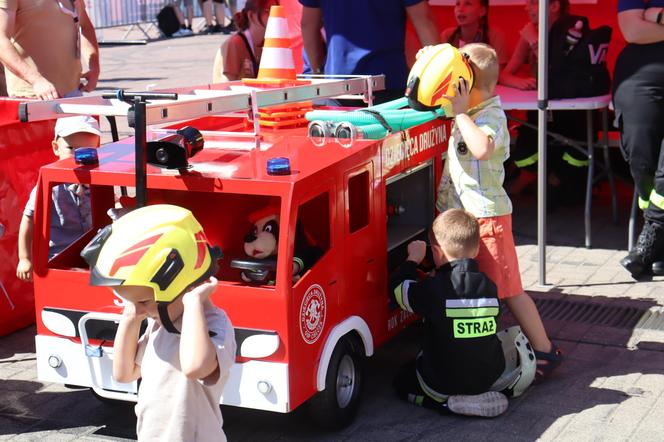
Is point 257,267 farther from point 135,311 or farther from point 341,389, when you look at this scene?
point 135,311

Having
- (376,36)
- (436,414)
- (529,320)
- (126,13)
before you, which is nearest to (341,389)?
(436,414)

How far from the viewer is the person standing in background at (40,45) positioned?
21.1ft

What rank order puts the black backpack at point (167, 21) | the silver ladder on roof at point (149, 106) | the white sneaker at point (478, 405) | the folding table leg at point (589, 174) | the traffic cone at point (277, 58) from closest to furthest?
Answer: the silver ladder on roof at point (149, 106)
the white sneaker at point (478, 405)
the traffic cone at point (277, 58)
the folding table leg at point (589, 174)
the black backpack at point (167, 21)

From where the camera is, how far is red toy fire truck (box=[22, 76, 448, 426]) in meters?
4.30

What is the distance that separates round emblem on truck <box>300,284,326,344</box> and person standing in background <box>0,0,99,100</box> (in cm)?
269

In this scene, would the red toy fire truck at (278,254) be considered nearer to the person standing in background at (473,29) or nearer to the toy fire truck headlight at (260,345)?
the toy fire truck headlight at (260,345)

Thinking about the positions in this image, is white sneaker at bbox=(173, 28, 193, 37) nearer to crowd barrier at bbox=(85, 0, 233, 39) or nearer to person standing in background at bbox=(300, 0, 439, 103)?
crowd barrier at bbox=(85, 0, 233, 39)

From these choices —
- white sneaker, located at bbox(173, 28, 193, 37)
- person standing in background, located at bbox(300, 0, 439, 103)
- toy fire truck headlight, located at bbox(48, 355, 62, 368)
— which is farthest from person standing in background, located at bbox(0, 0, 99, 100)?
white sneaker, located at bbox(173, 28, 193, 37)

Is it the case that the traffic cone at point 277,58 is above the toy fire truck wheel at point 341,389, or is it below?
above

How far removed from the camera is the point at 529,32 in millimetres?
8602

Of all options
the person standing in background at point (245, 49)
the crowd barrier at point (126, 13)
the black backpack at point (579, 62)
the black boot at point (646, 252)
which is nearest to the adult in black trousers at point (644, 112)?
the black boot at point (646, 252)

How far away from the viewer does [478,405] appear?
492 centimetres

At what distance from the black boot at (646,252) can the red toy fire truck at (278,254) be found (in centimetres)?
221

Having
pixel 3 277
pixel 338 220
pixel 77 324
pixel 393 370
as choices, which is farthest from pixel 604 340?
pixel 3 277
